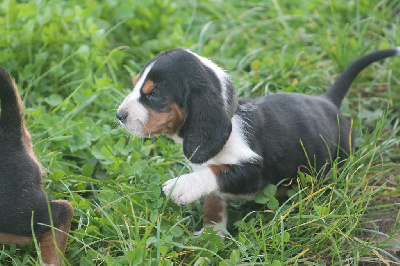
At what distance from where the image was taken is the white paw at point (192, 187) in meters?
3.83

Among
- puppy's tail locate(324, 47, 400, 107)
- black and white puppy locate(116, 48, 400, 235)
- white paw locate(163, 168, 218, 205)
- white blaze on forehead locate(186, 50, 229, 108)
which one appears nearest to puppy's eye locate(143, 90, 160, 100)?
black and white puppy locate(116, 48, 400, 235)

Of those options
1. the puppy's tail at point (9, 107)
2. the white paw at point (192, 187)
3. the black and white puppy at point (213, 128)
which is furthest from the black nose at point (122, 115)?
the puppy's tail at point (9, 107)

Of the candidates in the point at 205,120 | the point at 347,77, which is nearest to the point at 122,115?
the point at 205,120

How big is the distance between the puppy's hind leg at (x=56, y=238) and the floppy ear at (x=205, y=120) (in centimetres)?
87

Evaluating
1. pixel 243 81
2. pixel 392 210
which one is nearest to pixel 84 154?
pixel 243 81

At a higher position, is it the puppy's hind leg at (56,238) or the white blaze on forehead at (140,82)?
the white blaze on forehead at (140,82)

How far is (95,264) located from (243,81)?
8.56 feet

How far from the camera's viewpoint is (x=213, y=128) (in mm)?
3752

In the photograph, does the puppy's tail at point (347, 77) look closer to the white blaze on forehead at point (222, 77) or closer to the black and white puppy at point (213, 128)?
the black and white puppy at point (213, 128)

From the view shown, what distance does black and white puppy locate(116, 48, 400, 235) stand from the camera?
3.78m

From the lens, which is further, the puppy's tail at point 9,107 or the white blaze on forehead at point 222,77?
the white blaze on forehead at point 222,77

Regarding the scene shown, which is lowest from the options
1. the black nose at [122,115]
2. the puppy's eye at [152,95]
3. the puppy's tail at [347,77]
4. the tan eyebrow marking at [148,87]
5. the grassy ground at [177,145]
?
the grassy ground at [177,145]

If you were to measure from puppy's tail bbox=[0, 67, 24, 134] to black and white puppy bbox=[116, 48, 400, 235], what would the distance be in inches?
26.1

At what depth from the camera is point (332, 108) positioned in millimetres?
4668
